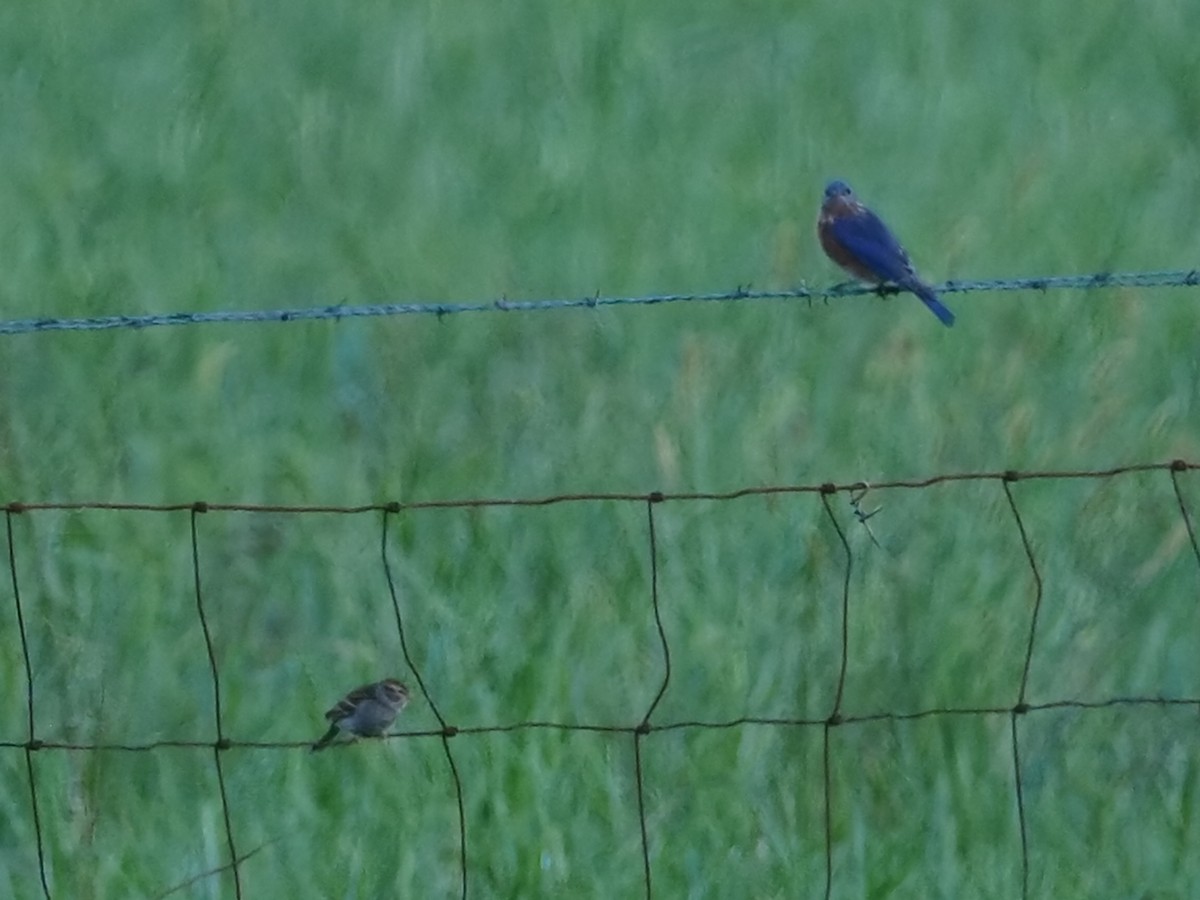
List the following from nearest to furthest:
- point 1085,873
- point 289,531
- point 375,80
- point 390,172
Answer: point 1085,873
point 289,531
point 390,172
point 375,80

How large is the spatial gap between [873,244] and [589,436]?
1.03m

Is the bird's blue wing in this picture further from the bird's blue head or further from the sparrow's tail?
the bird's blue head

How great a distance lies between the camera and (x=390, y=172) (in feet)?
28.1

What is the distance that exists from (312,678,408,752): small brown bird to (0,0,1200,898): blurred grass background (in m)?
0.10

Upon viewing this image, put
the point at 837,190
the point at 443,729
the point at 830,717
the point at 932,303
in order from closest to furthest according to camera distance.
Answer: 1. the point at 443,729
2. the point at 830,717
3. the point at 932,303
4. the point at 837,190

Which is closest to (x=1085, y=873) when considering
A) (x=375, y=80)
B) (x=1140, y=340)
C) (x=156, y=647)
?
(x=156, y=647)

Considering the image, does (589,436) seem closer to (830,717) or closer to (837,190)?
(837,190)

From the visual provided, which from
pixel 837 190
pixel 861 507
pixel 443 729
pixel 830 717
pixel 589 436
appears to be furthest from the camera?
pixel 837 190

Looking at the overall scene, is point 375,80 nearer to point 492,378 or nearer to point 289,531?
point 492,378

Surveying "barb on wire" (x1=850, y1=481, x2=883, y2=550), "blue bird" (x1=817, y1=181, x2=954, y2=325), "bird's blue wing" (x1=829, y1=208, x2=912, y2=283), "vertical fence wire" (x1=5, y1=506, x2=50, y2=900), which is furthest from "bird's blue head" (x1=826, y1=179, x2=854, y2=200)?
A: "vertical fence wire" (x1=5, y1=506, x2=50, y2=900)

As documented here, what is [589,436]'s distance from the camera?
624 centimetres

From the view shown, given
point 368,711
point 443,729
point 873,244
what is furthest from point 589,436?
point 443,729

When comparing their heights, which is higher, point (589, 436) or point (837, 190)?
point (837, 190)

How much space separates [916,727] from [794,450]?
120 cm
